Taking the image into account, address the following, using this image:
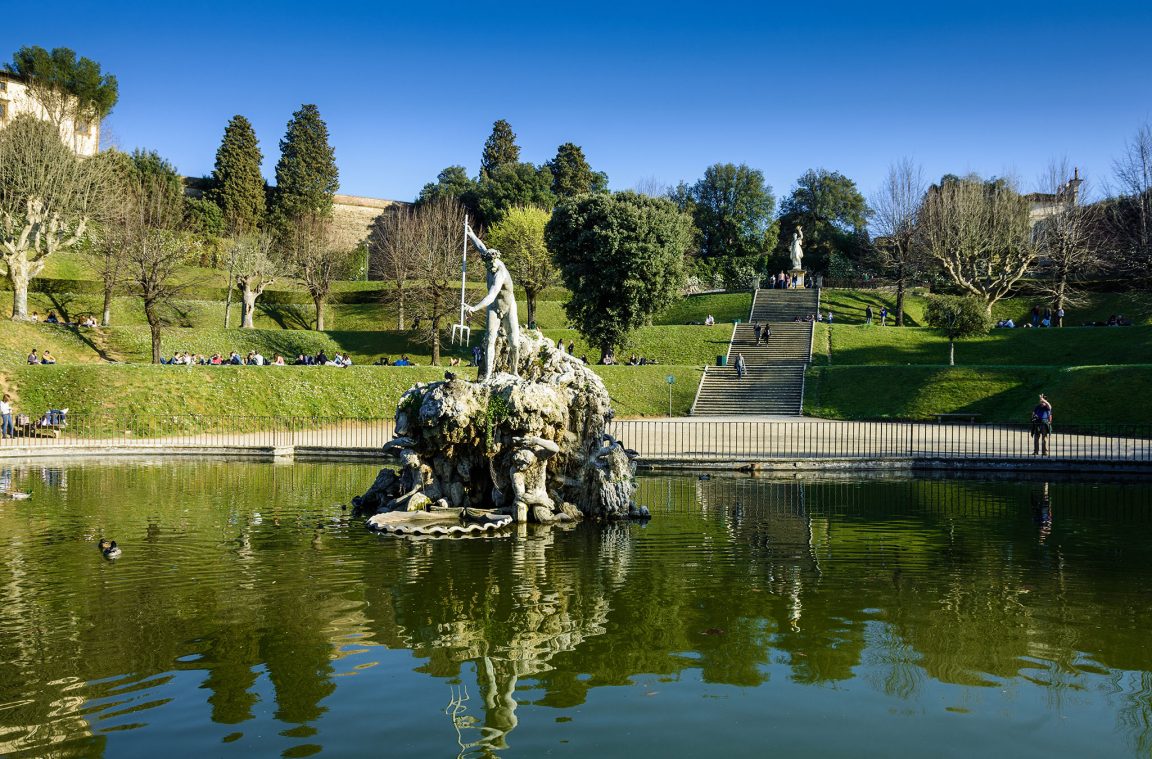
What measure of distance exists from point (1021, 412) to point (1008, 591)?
1193 inches

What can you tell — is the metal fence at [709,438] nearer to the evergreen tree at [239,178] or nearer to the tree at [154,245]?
the tree at [154,245]

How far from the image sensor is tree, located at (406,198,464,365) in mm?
57438

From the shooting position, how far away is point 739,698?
8.42 m

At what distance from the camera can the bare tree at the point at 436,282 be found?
188 ft

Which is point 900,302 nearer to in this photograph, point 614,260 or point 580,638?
point 614,260

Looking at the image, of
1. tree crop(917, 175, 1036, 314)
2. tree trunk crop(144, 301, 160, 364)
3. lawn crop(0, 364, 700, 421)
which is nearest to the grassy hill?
lawn crop(0, 364, 700, 421)

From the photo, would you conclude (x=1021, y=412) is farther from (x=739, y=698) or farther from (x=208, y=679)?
(x=208, y=679)

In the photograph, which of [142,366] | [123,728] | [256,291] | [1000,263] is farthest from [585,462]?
[1000,263]

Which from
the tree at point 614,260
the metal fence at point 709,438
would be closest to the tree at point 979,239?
the tree at point 614,260

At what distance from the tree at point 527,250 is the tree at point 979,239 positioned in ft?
95.2

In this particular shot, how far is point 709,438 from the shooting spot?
33.2m

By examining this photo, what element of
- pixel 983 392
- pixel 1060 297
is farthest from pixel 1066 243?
pixel 983 392

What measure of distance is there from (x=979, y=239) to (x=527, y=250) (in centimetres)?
3392

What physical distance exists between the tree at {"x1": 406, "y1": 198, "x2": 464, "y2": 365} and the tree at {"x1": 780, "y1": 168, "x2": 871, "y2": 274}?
130 feet
